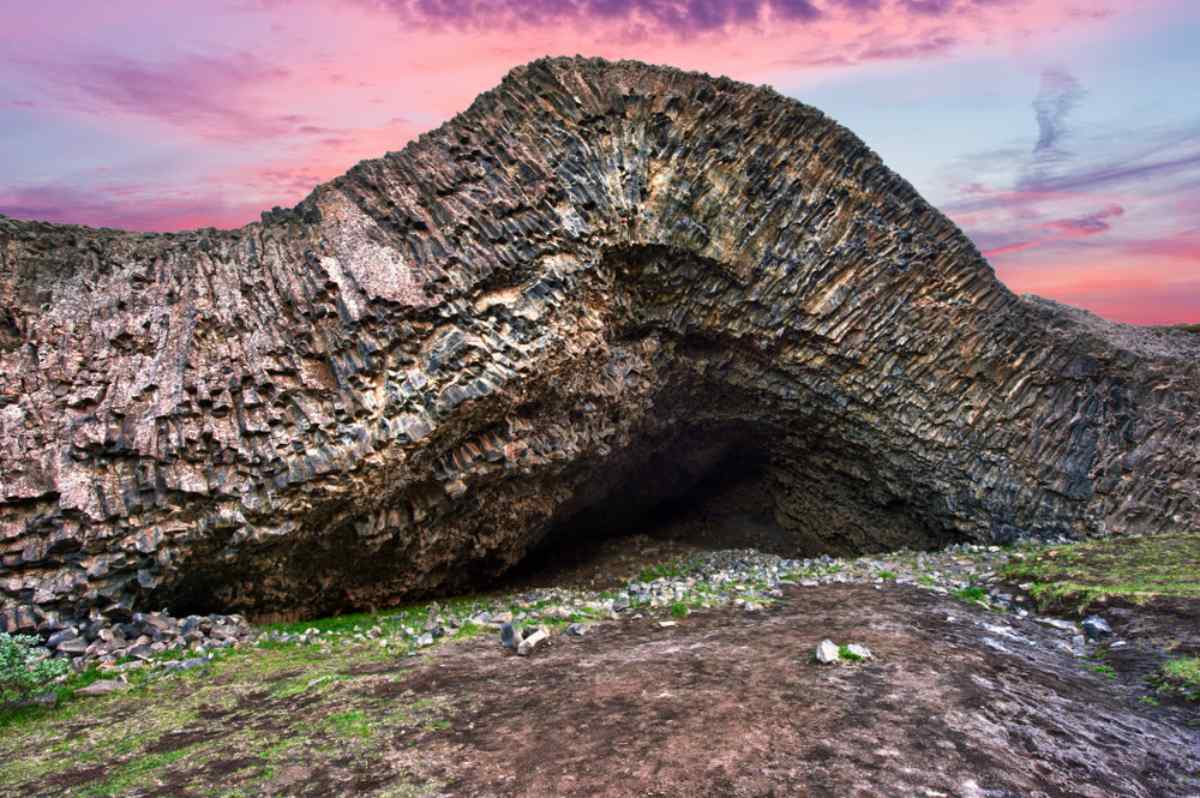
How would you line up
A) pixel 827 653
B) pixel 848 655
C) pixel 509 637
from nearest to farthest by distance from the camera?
1. pixel 827 653
2. pixel 848 655
3. pixel 509 637

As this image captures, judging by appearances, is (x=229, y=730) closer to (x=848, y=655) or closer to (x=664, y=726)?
(x=664, y=726)

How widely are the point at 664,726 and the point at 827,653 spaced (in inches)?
97.0

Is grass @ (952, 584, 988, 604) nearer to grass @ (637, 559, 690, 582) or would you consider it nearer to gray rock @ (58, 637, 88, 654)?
grass @ (637, 559, 690, 582)

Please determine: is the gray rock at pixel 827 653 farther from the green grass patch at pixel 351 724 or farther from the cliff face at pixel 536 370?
the cliff face at pixel 536 370

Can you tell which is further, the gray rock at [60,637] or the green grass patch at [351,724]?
the gray rock at [60,637]

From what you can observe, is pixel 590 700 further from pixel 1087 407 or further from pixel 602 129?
pixel 1087 407

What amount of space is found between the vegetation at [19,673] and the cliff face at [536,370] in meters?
2.39

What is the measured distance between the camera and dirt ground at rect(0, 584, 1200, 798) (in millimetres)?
6020

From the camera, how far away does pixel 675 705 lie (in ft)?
24.3

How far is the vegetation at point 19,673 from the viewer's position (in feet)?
29.7

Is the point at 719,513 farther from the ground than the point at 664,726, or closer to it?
closer to it

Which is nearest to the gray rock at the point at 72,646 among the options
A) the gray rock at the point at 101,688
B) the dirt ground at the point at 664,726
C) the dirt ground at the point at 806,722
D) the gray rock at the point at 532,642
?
the gray rock at the point at 101,688

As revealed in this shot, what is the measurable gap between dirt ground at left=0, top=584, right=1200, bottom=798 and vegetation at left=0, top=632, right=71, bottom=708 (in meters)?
0.77

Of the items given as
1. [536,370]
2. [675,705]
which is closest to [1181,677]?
[675,705]
